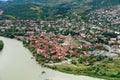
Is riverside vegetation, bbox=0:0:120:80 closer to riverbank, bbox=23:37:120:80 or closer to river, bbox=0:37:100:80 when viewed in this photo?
riverbank, bbox=23:37:120:80

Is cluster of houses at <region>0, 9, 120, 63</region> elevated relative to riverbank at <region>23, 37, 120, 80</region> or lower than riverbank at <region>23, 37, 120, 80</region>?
lower

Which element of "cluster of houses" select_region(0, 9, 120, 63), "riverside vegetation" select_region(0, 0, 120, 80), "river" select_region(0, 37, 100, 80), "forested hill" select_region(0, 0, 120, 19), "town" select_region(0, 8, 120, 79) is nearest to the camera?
"river" select_region(0, 37, 100, 80)

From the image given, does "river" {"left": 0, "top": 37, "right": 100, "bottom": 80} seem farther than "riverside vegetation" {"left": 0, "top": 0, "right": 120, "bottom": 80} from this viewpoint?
No

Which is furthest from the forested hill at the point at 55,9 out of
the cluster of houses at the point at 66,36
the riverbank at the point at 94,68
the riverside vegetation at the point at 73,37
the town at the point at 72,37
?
the riverbank at the point at 94,68

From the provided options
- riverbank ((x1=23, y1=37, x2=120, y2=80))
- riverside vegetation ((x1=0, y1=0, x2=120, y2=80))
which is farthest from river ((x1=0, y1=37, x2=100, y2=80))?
riverside vegetation ((x1=0, y1=0, x2=120, y2=80))

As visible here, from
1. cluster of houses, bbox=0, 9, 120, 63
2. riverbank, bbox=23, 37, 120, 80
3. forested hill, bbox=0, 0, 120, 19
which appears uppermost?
riverbank, bbox=23, 37, 120, 80

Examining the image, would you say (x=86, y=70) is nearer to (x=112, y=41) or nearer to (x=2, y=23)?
(x=112, y=41)

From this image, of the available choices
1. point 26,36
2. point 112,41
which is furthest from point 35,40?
point 112,41

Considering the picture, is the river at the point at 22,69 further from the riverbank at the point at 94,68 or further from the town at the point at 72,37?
the town at the point at 72,37
